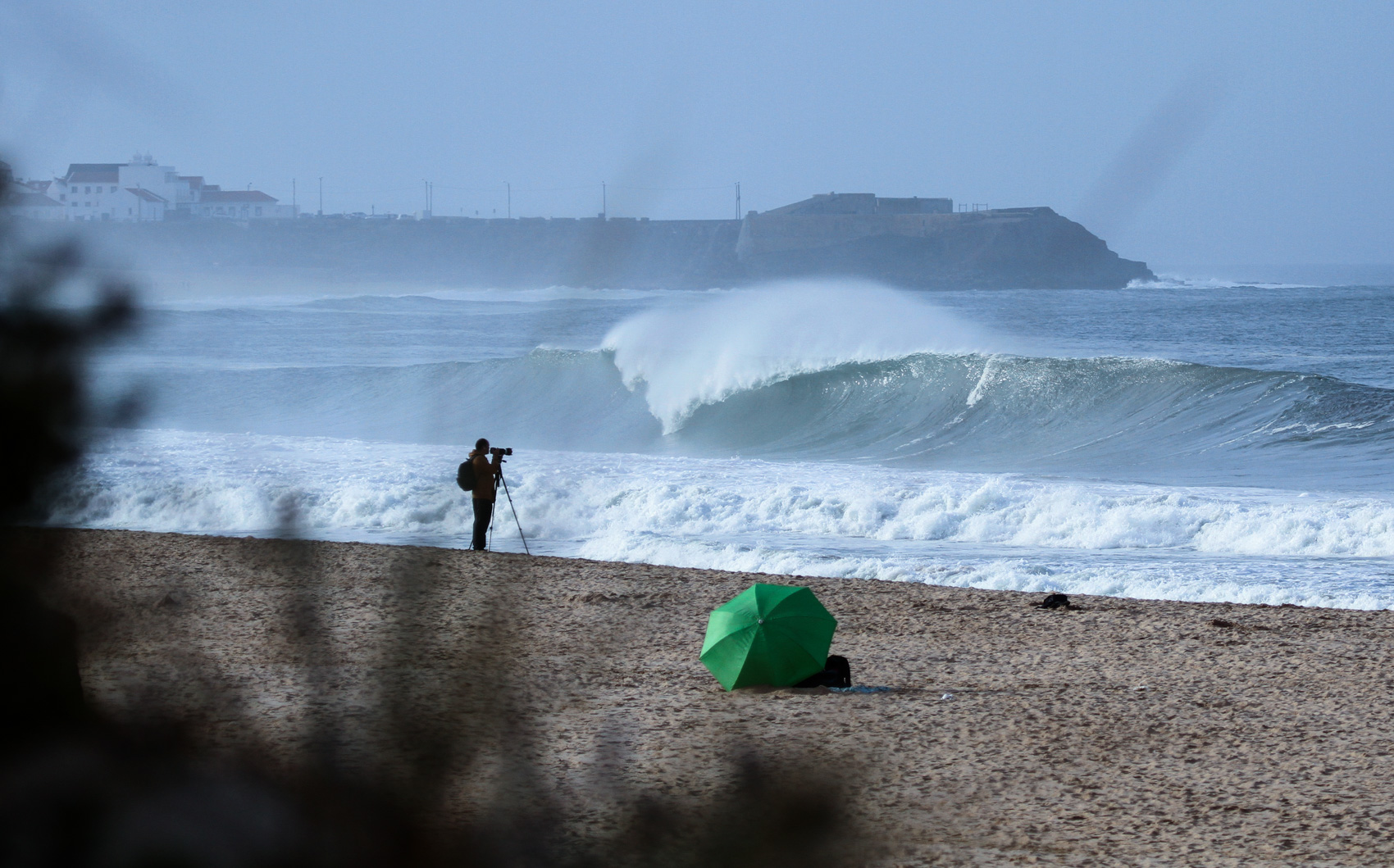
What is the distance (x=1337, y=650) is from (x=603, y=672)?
757 cm

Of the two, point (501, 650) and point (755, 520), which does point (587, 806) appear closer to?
point (501, 650)

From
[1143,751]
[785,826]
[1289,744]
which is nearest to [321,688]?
[785,826]

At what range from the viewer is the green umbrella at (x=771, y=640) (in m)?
6.13

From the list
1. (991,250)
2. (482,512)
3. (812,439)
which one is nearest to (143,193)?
(991,250)

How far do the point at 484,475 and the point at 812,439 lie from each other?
1196cm

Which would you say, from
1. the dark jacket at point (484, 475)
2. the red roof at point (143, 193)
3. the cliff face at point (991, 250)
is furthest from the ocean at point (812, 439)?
the dark jacket at point (484, 475)

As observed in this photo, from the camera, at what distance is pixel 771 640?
613cm

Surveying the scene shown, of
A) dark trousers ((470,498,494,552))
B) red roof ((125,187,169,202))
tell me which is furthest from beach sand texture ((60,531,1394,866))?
dark trousers ((470,498,494,552))

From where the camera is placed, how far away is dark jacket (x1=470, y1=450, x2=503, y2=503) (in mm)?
10680

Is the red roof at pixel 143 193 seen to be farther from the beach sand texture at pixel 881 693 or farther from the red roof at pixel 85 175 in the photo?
the beach sand texture at pixel 881 693

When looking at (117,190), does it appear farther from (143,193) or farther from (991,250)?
(991,250)

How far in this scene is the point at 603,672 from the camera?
1139mm

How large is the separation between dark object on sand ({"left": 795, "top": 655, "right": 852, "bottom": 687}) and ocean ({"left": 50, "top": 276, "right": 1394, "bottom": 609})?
2.10 meters

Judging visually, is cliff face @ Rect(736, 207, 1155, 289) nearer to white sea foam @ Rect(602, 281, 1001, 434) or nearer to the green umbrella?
the green umbrella
